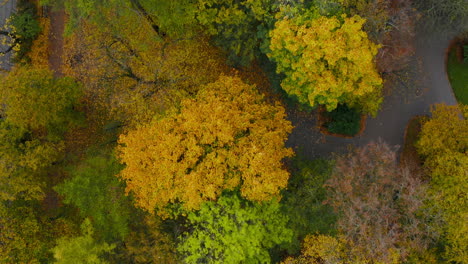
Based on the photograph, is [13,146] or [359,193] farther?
[13,146]

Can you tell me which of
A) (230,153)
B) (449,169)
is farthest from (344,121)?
(230,153)

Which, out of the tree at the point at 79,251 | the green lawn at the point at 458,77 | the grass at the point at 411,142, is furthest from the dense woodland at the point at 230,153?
the green lawn at the point at 458,77

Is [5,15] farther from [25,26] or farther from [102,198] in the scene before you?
[102,198]

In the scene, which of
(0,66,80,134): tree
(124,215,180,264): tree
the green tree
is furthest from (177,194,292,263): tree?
(0,66,80,134): tree

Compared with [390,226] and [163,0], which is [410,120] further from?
[163,0]

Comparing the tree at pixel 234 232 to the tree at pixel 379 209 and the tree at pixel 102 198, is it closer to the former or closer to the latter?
the tree at pixel 379 209

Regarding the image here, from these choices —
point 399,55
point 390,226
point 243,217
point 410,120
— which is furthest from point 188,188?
point 410,120

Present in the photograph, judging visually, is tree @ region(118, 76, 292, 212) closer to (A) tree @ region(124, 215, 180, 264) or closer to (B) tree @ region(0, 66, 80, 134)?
(A) tree @ region(124, 215, 180, 264)
